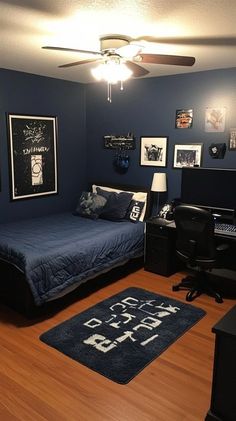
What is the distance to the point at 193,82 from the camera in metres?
3.99

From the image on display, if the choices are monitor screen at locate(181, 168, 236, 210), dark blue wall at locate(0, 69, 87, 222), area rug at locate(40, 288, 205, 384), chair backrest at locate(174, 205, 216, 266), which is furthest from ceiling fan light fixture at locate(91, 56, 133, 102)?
area rug at locate(40, 288, 205, 384)

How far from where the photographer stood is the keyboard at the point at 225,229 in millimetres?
3389

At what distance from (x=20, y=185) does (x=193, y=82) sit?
249 centimetres

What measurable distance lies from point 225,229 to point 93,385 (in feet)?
6.68

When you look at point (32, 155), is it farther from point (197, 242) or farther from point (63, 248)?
point (197, 242)

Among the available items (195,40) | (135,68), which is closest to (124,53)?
(135,68)

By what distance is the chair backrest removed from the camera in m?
3.06

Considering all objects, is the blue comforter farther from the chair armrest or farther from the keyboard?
the chair armrest

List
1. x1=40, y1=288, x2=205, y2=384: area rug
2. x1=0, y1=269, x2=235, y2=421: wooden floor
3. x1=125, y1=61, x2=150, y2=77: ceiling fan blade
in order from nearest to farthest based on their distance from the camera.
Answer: x1=0, y1=269, x2=235, y2=421: wooden floor < x1=40, y1=288, x2=205, y2=384: area rug < x1=125, y1=61, x2=150, y2=77: ceiling fan blade

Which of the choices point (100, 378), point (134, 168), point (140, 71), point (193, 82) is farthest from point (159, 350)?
point (193, 82)

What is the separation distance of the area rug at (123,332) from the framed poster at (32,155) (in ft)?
6.29

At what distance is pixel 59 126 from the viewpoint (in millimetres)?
4711

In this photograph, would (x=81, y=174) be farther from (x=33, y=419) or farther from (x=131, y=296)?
(x=33, y=419)

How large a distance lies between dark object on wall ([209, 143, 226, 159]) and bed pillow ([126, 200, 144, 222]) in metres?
1.09
